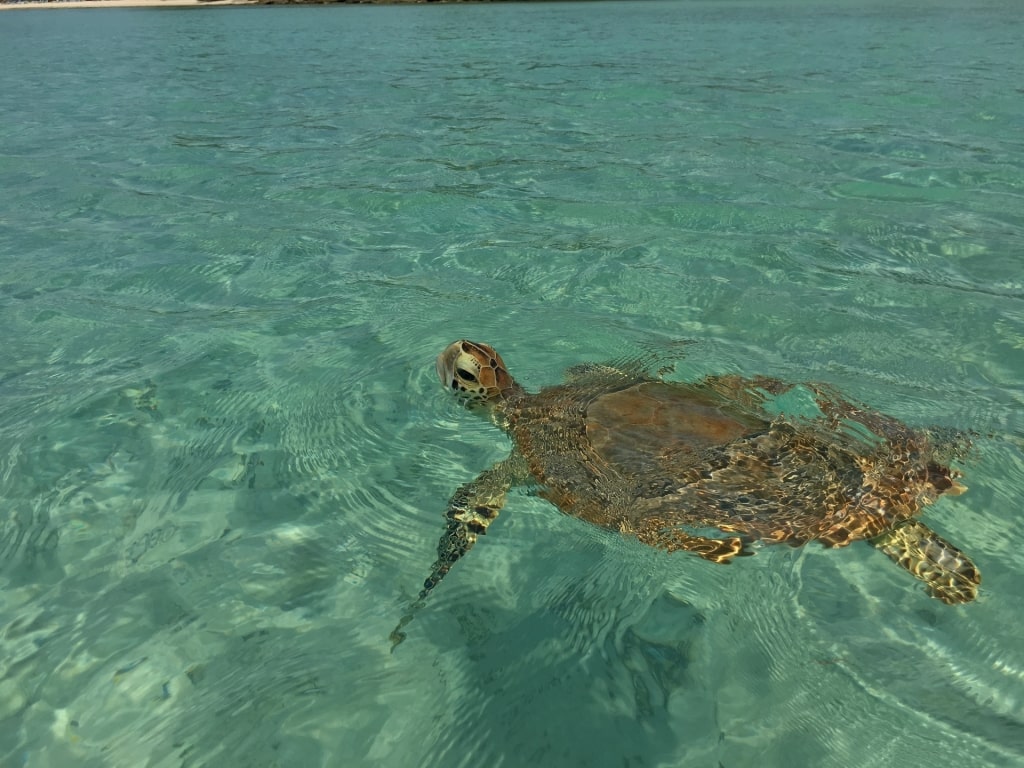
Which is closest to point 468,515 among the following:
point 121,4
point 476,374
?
point 476,374

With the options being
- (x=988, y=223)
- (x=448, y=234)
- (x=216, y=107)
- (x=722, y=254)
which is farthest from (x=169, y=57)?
(x=988, y=223)

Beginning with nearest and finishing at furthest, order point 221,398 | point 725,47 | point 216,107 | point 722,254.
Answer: point 221,398
point 722,254
point 216,107
point 725,47

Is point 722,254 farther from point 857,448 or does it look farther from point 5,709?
point 5,709

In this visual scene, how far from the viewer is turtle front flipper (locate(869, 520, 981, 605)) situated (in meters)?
3.41

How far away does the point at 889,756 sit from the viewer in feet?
8.96

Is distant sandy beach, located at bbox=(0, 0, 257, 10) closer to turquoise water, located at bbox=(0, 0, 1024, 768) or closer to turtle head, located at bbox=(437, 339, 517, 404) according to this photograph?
turquoise water, located at bbox=(0, 0, 1024, 768)

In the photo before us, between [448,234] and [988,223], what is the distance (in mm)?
6402

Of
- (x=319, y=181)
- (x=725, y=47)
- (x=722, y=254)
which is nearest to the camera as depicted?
(x=722, y=254)

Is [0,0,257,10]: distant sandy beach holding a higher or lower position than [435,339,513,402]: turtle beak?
lower

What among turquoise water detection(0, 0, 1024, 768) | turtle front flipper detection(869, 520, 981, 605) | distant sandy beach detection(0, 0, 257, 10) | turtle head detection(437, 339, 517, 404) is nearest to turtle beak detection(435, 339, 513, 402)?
turtle head detection(437, 339, 517, 404)

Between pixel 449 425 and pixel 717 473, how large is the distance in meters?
1.91

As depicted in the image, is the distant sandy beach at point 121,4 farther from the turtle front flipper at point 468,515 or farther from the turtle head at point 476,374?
the turtle front flipper at point 468,515

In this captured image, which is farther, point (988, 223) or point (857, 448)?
point (988, 223)

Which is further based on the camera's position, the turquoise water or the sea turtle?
the sea turtle
